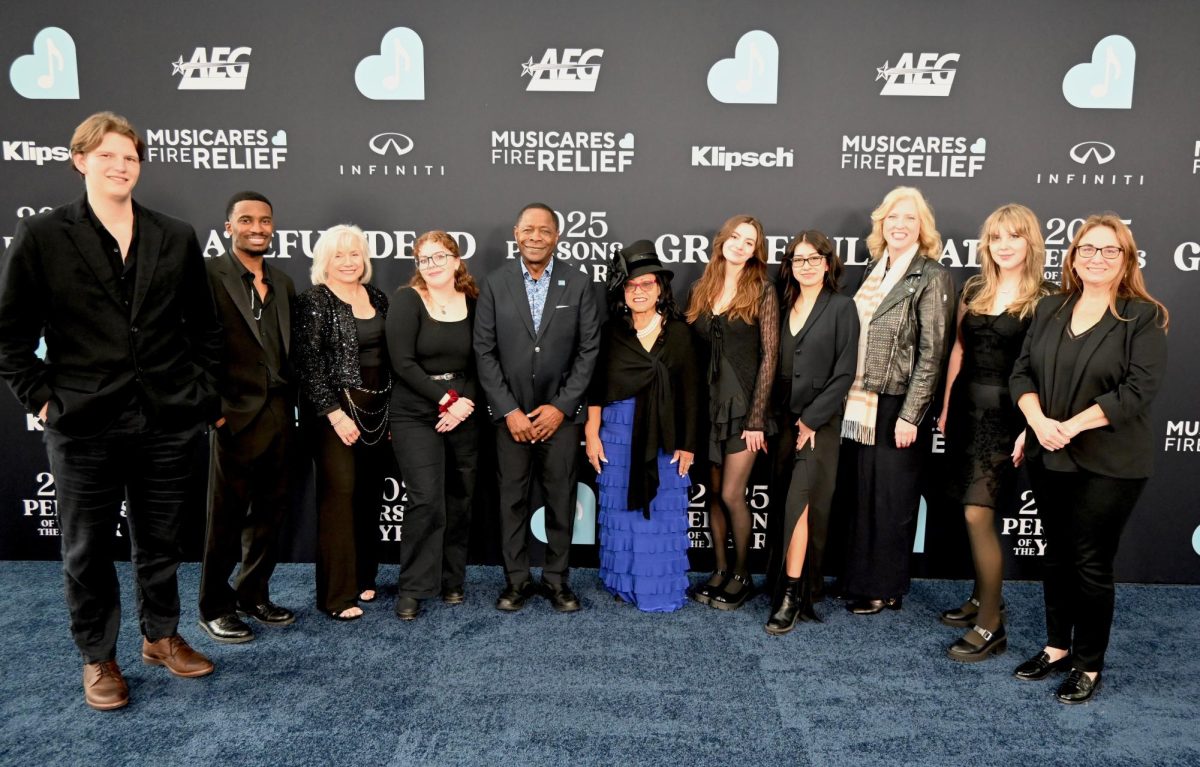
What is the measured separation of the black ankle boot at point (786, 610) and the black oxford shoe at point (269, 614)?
6.88 feet

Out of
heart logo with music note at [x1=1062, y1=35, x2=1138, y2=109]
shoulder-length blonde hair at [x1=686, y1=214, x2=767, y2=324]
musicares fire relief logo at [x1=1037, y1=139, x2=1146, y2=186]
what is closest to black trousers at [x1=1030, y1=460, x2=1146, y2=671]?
shoulder-length blonde hair at [x1=686, y1=214, x2=767, y2=324]

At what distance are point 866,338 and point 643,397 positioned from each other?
100cm

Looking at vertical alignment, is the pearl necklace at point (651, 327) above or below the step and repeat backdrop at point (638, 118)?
below

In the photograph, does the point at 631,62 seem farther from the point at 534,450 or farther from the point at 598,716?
the point at 598,716

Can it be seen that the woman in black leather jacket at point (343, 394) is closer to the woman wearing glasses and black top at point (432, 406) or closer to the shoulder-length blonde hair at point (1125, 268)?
the woman wearing glasses and black top at point (432, 406)

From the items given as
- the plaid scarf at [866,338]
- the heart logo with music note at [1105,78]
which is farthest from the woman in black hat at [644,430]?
the heart logo with music note at [1105,78]

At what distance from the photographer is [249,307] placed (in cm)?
319

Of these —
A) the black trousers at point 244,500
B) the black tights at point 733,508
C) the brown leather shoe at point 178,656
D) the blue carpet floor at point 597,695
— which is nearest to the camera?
the blue carpet floor at point 597,695

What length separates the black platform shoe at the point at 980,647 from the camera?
321 cm

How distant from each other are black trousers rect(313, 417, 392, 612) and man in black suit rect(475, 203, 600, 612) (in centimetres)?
62

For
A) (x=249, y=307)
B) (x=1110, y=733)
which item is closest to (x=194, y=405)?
(x=249, y=307)

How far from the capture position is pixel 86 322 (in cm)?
263

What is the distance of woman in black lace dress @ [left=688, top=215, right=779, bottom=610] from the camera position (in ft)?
11.4

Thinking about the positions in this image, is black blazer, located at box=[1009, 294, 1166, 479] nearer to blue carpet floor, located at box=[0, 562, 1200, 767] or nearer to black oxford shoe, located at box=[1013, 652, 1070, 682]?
black oxford shoe, located at box=[1013, 652, 1070, 682]
